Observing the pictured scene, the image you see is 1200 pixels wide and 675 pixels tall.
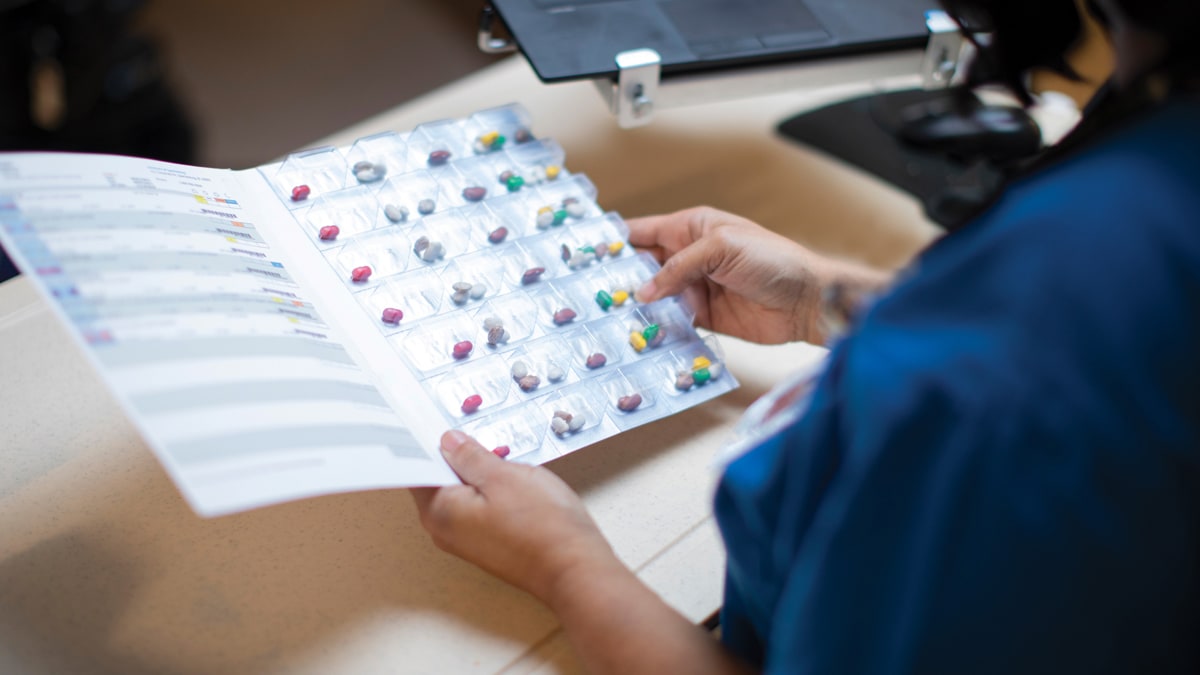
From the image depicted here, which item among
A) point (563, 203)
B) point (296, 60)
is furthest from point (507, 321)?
point (296, 60)

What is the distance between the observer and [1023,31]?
468 millimetres

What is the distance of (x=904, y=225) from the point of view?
99cm

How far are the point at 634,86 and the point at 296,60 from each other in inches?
58.8

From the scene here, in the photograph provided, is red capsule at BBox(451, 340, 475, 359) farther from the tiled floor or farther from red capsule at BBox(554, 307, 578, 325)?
the tiled floor

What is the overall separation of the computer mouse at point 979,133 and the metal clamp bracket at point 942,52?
0.06m

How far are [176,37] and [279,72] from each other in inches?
10.1

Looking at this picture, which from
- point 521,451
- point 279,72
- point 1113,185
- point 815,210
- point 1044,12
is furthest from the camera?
point 279,72

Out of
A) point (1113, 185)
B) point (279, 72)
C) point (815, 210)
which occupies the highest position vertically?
point (1113, 185)

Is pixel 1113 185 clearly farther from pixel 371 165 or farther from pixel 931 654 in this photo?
pixel 371 165

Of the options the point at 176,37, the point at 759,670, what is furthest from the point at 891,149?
the point at 176,37

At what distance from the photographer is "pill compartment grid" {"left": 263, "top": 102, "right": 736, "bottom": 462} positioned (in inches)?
26.0

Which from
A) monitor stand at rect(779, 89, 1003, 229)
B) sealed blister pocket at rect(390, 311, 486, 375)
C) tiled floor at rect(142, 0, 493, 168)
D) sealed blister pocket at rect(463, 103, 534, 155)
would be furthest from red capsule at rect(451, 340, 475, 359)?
tiled floor at rect(142, 0, 493, 168)

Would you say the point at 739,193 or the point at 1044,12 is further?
the point at 739,193

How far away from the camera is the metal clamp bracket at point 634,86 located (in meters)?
0.83
